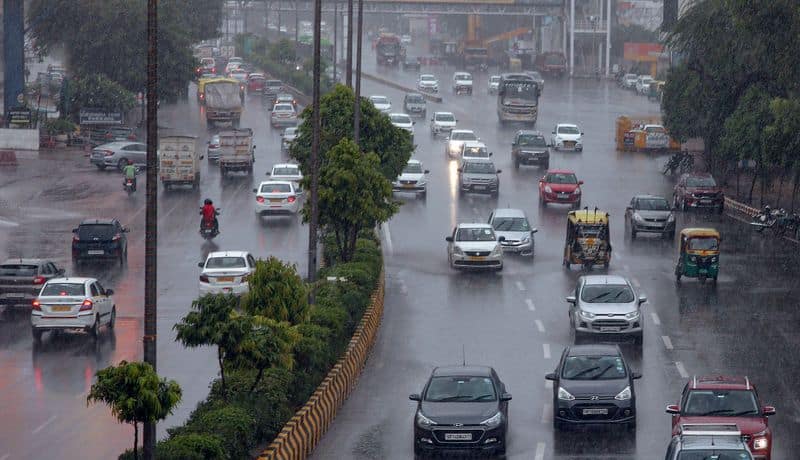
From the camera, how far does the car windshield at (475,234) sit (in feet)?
159

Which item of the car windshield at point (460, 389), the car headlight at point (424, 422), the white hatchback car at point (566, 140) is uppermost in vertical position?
the white hatchback car at point (566, 140)

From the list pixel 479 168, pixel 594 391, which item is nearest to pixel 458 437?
pixel 594 391

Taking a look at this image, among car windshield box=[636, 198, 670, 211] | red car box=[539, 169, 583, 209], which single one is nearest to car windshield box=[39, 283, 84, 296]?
car windshield box=[636, 198, 670, 211]

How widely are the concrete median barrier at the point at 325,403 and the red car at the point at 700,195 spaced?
27.1 meters

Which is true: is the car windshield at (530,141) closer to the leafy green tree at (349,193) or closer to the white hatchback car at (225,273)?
the leafy green tree at (349,193)

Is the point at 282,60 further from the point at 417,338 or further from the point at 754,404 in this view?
the point at 754,404

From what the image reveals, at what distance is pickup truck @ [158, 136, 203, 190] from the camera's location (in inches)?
2606

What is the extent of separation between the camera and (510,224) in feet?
169

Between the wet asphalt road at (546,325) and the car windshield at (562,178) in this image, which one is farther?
the car windshield at (562,178)

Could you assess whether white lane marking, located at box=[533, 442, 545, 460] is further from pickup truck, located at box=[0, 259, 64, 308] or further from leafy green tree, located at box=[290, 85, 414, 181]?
leafy green tree, located at box=[290, 85, 414, 181]

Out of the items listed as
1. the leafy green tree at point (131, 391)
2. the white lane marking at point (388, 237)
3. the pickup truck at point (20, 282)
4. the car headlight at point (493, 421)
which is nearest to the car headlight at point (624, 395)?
the car headlight at point (493, 421)

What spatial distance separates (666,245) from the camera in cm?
5406

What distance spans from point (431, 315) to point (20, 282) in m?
11.2

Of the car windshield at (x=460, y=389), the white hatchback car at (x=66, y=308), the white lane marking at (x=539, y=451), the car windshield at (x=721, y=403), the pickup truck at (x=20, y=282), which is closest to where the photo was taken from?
the car windshield at (x=721, y=403)
